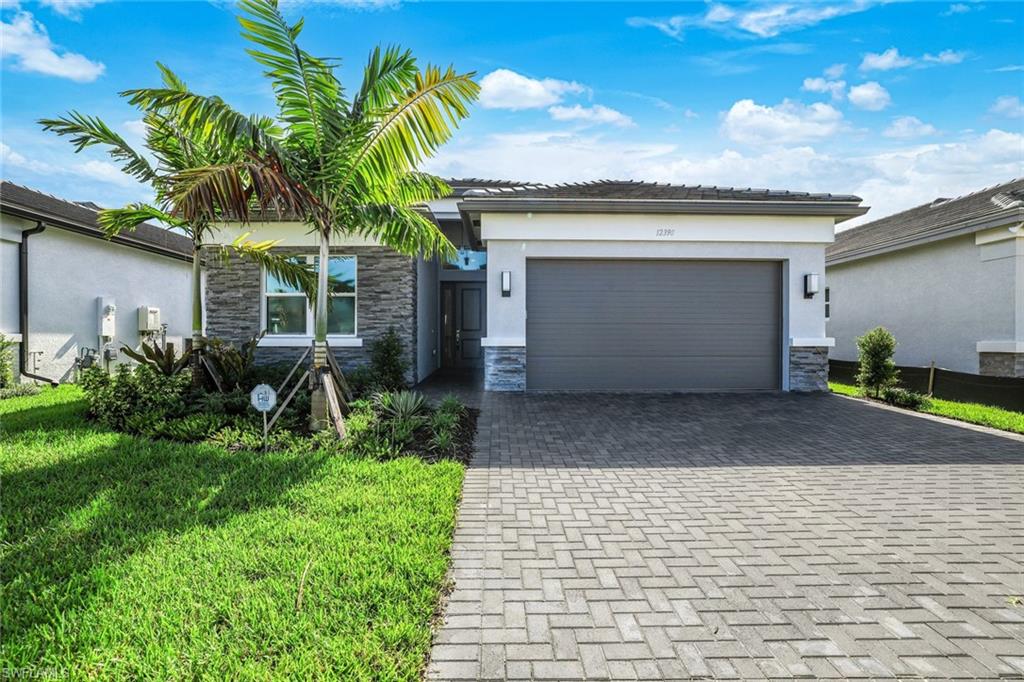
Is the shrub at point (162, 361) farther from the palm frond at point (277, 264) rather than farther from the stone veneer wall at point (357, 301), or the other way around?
the stone veneer wall at point (357, 301)

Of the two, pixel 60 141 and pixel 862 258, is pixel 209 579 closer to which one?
pixel 60 141

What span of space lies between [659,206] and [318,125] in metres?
6.59

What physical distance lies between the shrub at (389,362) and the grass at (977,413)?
10.1 metres

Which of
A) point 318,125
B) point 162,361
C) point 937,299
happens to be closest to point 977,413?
point 937,299

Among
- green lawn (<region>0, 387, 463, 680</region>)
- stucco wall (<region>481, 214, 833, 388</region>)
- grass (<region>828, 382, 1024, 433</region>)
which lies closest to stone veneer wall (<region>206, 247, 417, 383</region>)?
stucco wall (<region>481, 214, 833, 388</region>)

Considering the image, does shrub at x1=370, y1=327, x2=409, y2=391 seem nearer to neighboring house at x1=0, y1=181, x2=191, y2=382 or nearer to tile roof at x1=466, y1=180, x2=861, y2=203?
tile roof at x1=466, y1=180, x2=861, y2=203

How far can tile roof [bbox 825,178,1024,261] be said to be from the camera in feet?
34.2

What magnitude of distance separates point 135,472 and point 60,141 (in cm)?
506

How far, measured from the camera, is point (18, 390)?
30.8 feet

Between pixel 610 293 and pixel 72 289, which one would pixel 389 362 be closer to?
pixel 610 293

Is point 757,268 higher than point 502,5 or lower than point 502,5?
lower

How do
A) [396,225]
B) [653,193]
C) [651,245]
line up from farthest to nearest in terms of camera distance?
[653,193] → [651,245] → [396,225]

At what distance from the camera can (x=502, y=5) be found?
347 inches

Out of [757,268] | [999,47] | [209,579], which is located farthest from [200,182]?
[999,47]
